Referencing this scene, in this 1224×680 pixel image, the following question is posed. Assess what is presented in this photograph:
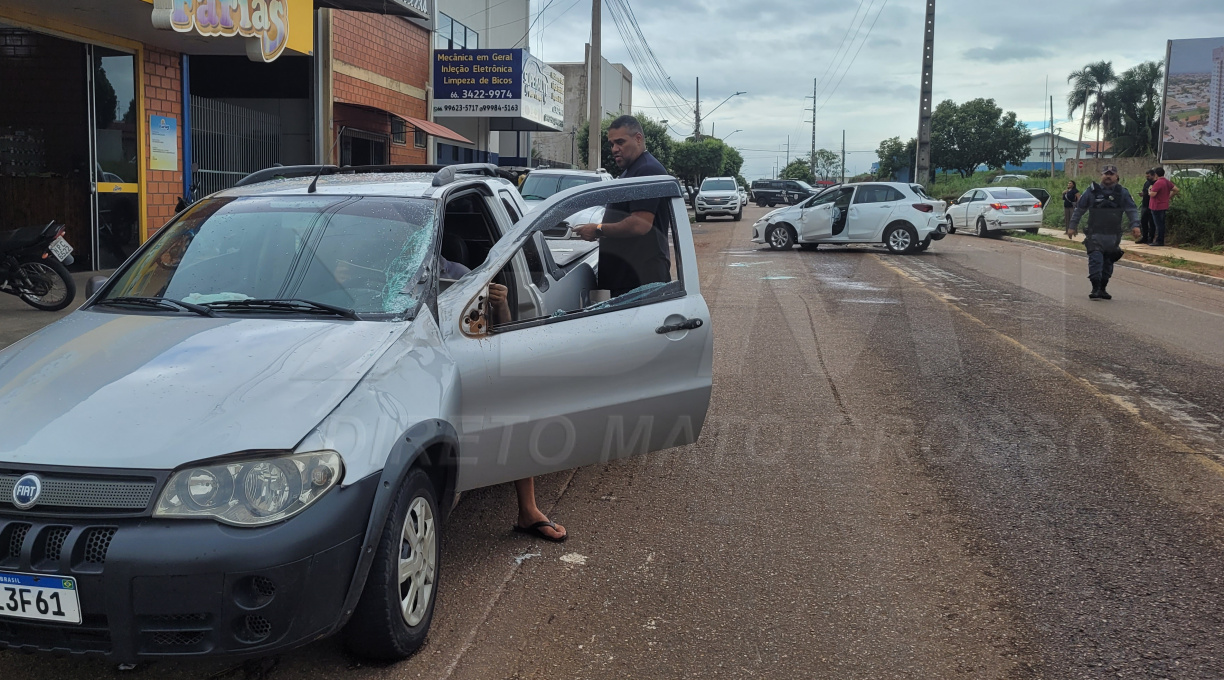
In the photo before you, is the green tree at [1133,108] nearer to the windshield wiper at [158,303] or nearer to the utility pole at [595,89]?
the utility pole at [595,89]

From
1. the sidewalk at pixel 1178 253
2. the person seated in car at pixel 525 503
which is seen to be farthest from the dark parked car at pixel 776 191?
the person seated in car at pixel 525 503

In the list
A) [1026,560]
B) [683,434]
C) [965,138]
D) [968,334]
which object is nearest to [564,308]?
[683,434]

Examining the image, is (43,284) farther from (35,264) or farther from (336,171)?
(336,171)

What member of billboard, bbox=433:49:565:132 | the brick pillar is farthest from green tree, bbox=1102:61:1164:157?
the brick pillar

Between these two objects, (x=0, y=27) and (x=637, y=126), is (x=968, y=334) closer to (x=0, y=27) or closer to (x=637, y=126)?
(x=637, y=126)

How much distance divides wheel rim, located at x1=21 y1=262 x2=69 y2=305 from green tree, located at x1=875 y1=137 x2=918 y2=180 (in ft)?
212

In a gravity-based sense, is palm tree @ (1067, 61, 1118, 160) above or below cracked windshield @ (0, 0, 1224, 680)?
above

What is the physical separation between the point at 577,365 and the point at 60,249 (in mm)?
8408

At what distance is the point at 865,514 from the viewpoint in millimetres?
4871

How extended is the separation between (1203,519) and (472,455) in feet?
11.4

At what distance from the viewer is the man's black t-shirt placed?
5.04m

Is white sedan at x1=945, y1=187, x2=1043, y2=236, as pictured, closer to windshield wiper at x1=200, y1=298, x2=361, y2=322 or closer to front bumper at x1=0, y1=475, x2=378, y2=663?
windshield wiper at x1=200, y1=298, x2=361, y2=322

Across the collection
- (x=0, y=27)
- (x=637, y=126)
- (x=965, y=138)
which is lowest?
(x=637, y=126)

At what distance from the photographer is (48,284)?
10.6 m
